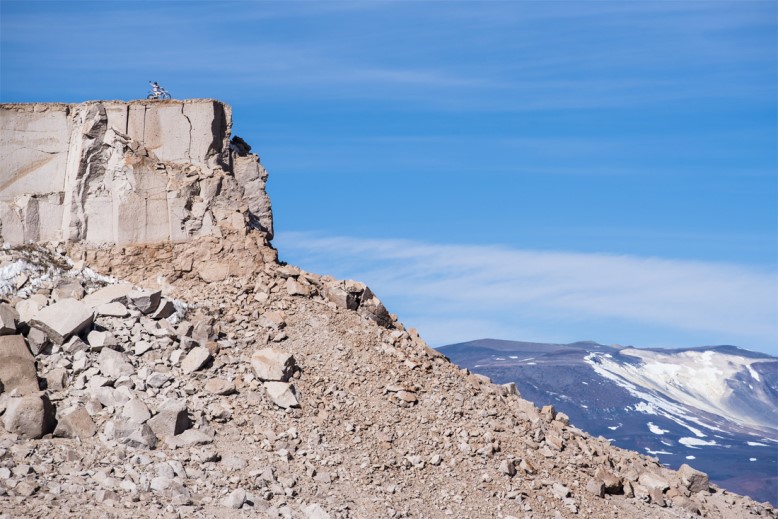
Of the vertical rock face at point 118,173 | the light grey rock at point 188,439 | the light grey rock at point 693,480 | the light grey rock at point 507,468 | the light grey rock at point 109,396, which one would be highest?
the vertical rock face at point 118,173

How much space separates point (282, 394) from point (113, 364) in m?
3.39

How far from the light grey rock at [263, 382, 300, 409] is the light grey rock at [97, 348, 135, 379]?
109 inches

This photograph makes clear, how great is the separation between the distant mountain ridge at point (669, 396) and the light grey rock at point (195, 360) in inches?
3428

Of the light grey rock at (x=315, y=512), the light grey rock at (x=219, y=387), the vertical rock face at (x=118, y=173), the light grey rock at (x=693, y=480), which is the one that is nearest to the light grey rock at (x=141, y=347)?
the light grey rock at (x=219, y=387)

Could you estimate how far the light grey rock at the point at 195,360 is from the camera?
22969 mm

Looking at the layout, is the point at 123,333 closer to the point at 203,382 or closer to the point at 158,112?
the point at 203,382

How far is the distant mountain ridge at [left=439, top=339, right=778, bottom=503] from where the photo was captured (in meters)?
110

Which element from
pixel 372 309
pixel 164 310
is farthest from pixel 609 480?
pixel 164 310

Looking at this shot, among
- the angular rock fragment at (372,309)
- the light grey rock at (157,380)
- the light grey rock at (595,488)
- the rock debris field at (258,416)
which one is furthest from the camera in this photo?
the angular rock fragment at (372,309)

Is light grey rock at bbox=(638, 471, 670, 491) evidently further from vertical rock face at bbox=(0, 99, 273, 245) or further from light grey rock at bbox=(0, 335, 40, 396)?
light grey rock at bbox=(0, 335, 40, 396)

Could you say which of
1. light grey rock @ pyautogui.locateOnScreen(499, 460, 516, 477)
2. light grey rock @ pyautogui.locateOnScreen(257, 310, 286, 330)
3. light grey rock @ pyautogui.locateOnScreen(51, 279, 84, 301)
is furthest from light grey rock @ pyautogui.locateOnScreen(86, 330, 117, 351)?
light grey rock @ pyautogui.locateOnScreen(499, 460, 516, 477)

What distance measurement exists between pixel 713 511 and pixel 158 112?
52.6 ft

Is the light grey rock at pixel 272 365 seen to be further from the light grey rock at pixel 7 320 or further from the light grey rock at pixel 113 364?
the light grey rock at pixel 7 320

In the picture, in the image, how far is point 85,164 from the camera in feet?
85.9
